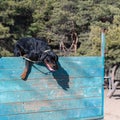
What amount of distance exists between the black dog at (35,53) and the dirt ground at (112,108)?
3.04 meters

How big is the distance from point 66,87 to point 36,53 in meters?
0.81

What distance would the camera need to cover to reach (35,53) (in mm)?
6367

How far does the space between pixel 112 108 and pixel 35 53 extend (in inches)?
199

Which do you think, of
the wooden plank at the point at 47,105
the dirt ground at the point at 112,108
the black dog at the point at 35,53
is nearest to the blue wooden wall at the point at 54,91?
the wooden plank at the point at 47,105

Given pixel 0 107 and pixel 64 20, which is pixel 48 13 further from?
pixel 0 107

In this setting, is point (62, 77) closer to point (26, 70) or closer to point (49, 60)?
point (49, 60)

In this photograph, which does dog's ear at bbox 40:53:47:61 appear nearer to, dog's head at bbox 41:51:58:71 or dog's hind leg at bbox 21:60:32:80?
dog's head at bbox 41:51:58:71

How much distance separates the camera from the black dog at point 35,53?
6301mm

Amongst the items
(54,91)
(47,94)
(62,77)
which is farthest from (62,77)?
(47,94)

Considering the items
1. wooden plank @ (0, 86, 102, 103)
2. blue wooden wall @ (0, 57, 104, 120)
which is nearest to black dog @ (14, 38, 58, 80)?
blue wooden wall @ (0, 57, 104, 120)

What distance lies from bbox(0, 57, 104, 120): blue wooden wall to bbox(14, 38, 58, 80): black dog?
0.12 metres

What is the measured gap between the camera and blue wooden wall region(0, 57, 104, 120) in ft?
20.1

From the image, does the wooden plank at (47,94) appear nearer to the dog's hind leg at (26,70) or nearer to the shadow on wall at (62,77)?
the shadow on wall at (62,77)

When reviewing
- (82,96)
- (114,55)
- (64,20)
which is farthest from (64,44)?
(82,96)
